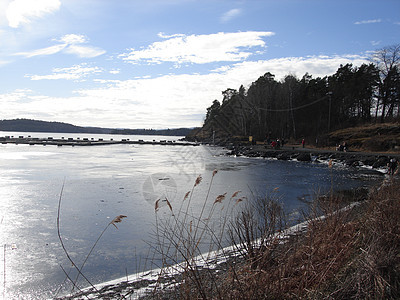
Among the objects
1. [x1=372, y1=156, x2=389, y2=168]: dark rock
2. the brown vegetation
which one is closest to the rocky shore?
[x1=372, y1=156, x2=389, y2=168]: dark rock

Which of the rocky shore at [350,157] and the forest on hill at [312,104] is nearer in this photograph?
the rocky shore at [350,157]

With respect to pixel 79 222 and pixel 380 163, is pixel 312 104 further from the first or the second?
pixel 79 222

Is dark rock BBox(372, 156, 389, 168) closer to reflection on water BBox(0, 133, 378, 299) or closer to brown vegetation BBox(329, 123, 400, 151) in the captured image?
brown vegetation BBox(329, 123, 400, 151)

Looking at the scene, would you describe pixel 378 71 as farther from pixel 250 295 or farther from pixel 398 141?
pixel 250 295

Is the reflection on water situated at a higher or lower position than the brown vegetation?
lower

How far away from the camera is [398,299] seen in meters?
3.06

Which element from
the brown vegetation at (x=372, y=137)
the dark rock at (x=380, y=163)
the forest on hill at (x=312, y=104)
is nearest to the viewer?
the dark rock at (x=380, y=163)

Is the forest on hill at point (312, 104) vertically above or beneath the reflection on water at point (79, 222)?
above

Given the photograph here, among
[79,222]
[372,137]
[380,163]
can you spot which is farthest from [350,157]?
[79,222]

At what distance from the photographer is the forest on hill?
158 ft

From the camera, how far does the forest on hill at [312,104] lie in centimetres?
4825

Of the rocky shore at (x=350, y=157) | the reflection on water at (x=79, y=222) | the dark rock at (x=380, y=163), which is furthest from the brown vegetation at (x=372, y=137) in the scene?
the reflection on water at (x=79, y=222)

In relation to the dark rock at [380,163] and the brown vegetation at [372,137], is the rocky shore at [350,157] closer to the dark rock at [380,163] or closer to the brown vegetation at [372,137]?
the dark rock at [380,163]

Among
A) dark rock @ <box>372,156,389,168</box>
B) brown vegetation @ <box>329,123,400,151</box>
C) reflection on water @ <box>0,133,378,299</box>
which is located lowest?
reflection on water @ <box>0,133,378,299</box>
